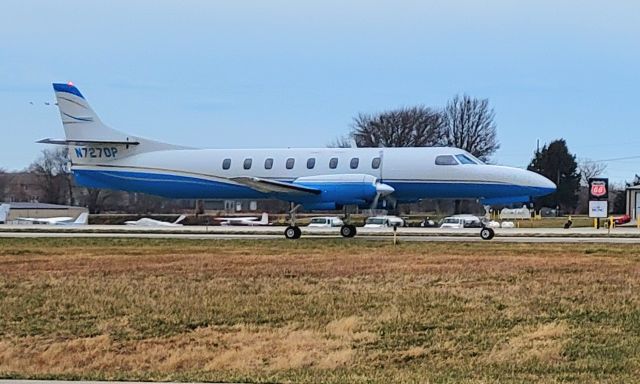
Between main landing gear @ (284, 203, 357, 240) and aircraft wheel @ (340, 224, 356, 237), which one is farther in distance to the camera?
aircraft wheel @ (340, 224, 356, 237)

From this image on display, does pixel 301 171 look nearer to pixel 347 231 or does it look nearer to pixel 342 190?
pixel 347 231

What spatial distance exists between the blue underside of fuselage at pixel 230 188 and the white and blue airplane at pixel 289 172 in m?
0.04

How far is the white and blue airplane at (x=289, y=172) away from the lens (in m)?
34.1

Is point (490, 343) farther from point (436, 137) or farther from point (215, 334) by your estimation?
point (436, 137)

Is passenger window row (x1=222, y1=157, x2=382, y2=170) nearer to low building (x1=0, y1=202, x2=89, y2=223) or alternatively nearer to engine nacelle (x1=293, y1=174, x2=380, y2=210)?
engine nacelle (x1=293, y1=174, x2=380, y2=210)

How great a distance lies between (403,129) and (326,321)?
7148cm

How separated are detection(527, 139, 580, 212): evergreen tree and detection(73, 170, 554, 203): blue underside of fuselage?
6664 cm

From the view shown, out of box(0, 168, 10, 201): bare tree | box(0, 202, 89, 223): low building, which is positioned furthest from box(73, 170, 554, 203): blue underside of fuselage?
box(0, 168, 10, 201): bare tree

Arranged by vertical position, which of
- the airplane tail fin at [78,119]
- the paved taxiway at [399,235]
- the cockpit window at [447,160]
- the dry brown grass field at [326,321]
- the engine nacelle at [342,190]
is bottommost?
the dry brown grass field at [326,321]

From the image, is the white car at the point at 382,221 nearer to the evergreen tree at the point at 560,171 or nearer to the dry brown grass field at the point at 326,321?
the evergreen tree at the point at 560,171

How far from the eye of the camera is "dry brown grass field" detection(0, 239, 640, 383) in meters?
11.3

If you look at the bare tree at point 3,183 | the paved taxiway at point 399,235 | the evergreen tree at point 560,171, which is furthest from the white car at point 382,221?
the bare tree at point 3,183

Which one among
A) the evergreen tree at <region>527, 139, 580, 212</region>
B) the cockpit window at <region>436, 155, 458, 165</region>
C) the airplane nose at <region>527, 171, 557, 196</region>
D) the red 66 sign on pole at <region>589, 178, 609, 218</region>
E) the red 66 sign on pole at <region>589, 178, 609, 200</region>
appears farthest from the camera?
the evergreen tree at <region>527, 139, 580, 212</region>

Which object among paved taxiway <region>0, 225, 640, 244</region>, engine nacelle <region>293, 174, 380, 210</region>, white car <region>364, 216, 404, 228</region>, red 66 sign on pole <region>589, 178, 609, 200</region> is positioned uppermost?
red 66 sign on pole <region>589, 178, 609, 200</region>
